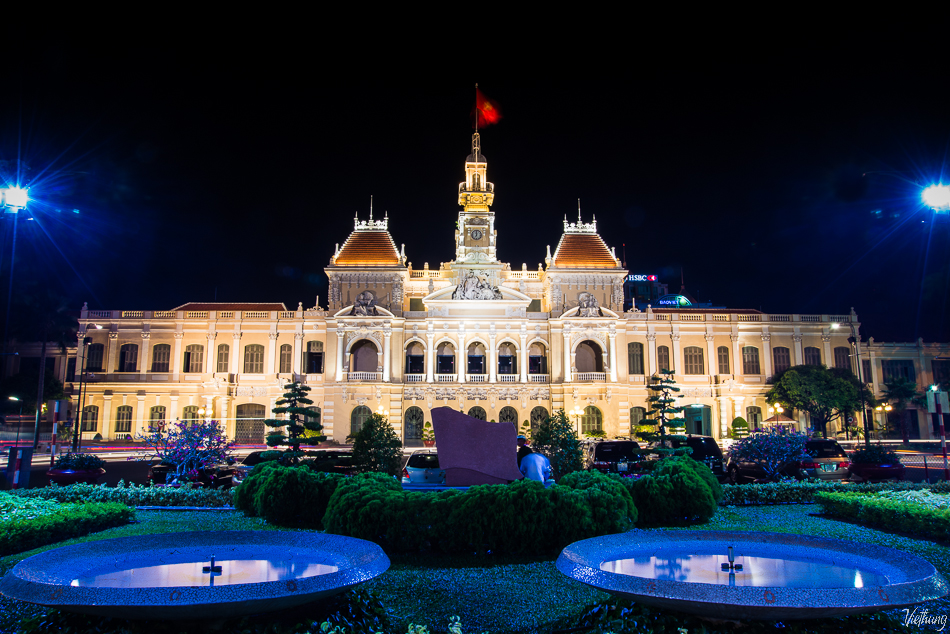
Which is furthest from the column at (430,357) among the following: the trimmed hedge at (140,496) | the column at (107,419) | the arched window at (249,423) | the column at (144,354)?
the trimmed hedge at (140,496)

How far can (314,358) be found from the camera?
42.9 m

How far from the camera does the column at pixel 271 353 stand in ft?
140

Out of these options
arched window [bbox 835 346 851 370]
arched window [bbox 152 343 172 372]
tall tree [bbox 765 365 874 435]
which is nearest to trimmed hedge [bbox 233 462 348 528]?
arched window [bbox 152 343 172 372]

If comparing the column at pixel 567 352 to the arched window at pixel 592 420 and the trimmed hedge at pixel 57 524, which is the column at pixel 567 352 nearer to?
the arched window at pixel 592 420

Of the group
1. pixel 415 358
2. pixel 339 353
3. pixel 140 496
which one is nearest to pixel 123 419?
pixel 339 353

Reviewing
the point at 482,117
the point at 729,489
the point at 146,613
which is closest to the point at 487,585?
the point at 146,613

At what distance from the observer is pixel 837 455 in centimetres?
2053

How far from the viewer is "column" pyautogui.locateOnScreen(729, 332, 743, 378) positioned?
43656 mm

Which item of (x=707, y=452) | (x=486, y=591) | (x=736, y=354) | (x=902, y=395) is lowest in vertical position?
(x=486, y=591)

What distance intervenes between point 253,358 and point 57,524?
33570 mm

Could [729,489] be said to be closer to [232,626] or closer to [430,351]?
[232,626]

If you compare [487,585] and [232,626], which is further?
[487,585]

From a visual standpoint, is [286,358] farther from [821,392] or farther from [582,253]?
[821,392]

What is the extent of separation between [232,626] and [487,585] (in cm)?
353
